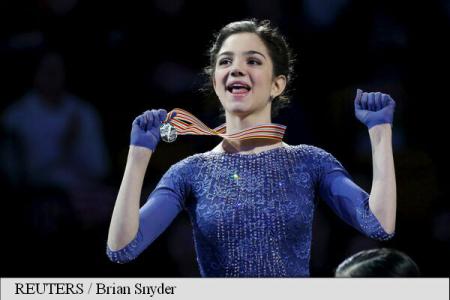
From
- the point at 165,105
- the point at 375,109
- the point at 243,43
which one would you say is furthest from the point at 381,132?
the point at 165,105

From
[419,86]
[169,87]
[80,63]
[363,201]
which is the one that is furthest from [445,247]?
[80,63]

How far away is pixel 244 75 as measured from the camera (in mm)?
2078

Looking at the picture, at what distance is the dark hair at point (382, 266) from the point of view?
1.43 meters

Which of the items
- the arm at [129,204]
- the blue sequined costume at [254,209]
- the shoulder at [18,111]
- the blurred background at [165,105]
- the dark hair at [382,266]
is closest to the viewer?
the dark hair at [382,266]

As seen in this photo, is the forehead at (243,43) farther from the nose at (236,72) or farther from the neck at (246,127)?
the neck at (246,127)

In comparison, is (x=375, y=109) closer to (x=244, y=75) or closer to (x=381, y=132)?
(x=381, y=132)

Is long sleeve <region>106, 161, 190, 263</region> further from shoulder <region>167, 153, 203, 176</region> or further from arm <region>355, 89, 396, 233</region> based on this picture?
arm <region>355, 89, 396, 233</region>

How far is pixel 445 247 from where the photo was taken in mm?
2805

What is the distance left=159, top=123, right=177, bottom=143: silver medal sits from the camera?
6.33 feet

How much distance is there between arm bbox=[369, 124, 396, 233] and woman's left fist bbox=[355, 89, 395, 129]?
2 cm

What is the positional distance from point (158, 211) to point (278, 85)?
529 mm

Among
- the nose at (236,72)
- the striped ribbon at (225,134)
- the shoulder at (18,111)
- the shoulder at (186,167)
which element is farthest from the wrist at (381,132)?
the shoulder at (18,111)

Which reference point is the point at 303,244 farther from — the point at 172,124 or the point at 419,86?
the point at 419,86

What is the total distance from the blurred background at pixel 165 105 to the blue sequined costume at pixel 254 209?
714mm
